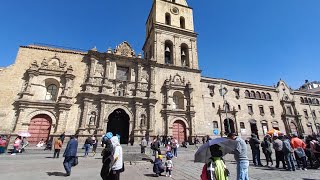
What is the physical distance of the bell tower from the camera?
26125 millimetres

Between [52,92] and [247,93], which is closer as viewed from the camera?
[52,92]

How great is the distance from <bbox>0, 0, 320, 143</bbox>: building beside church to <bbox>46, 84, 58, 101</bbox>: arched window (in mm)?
97

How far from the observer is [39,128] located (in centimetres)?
1808

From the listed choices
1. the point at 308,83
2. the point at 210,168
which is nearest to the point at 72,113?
the point at 210,168

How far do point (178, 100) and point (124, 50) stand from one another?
1016 cm

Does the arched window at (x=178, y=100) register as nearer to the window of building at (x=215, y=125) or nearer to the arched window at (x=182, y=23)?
the window of building at (x=215, y=125)

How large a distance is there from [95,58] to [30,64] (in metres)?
6.87

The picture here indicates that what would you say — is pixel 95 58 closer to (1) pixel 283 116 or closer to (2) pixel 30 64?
(2) pixel 30 64

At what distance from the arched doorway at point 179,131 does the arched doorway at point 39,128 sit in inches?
552

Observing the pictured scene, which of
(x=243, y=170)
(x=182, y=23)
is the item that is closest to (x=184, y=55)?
(x=182, y=23)

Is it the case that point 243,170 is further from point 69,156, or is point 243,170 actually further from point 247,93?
point 247,93

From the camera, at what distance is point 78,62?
851 inches

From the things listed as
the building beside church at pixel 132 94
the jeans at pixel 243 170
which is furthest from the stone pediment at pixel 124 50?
the jeans at pixel 243 170

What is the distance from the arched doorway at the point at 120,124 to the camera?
21266 mm
